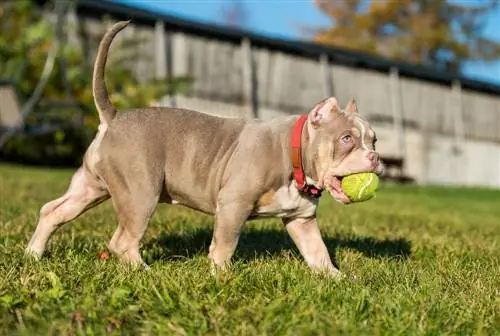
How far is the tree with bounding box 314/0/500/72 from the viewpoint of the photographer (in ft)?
116

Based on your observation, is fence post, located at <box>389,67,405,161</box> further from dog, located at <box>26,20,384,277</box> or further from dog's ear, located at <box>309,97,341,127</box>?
dog's ear, located at <box>309,97,341,127</box>

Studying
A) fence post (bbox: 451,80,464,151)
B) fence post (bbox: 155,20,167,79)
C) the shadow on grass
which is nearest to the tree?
fence post (bbox: 451,80,464,151)

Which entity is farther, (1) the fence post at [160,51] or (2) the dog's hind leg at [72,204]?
(1) the fence post at [160,51]

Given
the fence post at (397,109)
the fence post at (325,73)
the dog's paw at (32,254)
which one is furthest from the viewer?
the fence post at (397,109)

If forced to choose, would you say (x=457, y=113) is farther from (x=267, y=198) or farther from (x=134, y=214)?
(x=134, y=214)

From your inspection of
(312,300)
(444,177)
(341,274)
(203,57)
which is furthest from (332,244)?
(444,177)

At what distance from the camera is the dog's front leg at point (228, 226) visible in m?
3.83

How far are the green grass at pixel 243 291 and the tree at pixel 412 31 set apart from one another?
3070 centimetres

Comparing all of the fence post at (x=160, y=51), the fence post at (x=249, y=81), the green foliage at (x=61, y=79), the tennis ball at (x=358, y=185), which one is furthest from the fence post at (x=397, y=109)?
the tennis ball at (x=358, y=185)

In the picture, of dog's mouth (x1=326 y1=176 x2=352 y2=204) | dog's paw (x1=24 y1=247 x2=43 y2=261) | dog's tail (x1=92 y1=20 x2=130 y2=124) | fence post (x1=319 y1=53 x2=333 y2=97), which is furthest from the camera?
fence post (x1=319 y1=53 x2=333 y2=97)

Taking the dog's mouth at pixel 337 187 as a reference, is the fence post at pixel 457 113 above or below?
below

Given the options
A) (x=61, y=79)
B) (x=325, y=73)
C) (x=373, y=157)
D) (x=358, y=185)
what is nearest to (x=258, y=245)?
(x=358, y=185)

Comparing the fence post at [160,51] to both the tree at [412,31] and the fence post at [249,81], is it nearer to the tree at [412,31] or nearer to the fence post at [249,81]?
the fence post at [249,81]

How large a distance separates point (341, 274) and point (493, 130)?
25858 mm
